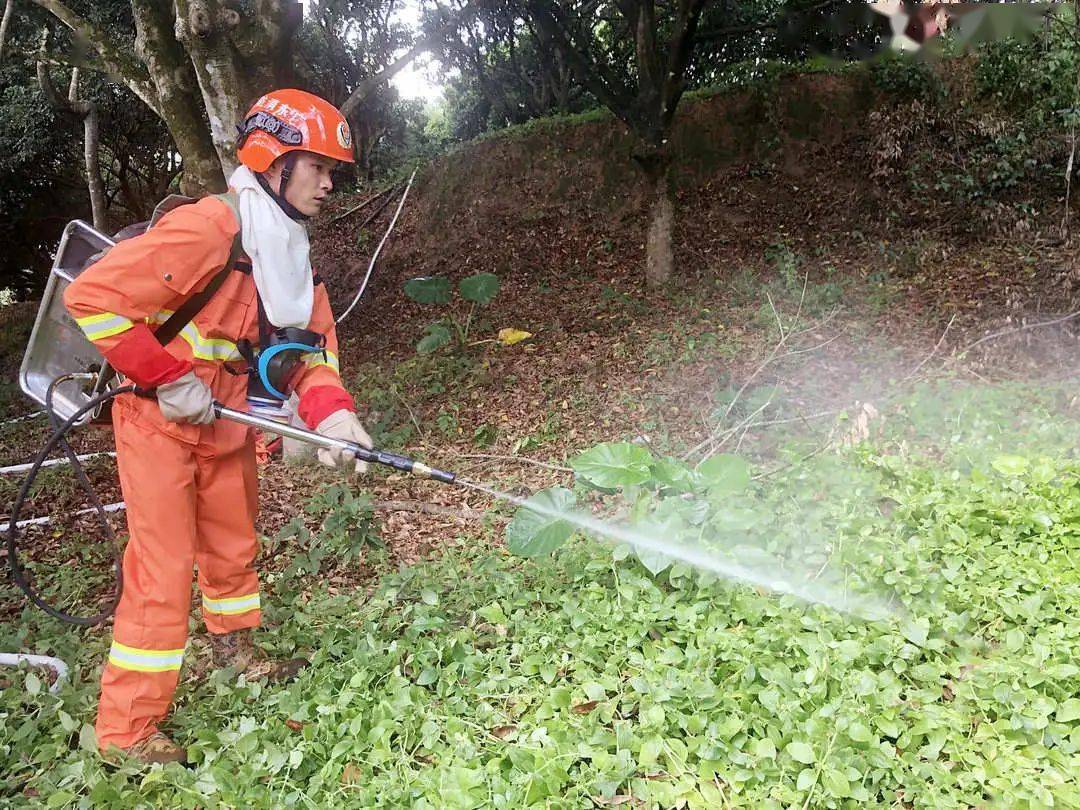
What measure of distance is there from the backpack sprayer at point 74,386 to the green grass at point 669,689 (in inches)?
26.5

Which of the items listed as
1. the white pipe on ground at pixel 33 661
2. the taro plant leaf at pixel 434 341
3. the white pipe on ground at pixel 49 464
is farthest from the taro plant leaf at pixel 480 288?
the white pipe on ground at pixel 33 661

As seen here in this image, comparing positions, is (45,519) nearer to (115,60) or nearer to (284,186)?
(284,186)

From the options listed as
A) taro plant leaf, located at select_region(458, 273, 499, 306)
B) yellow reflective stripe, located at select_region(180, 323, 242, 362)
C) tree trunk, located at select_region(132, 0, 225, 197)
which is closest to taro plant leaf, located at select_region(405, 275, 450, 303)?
taro plant leaf, located at select_region(458, 273, 499, 306)

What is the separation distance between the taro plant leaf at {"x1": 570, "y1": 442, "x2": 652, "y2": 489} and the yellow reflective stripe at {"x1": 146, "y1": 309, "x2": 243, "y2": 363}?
1520 millimetres

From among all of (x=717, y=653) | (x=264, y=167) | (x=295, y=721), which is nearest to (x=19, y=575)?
(x=295, y=721)

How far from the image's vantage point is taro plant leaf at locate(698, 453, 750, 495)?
10.5 ft

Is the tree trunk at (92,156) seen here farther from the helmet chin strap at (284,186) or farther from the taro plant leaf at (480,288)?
the helmet chin strap at (284,186)

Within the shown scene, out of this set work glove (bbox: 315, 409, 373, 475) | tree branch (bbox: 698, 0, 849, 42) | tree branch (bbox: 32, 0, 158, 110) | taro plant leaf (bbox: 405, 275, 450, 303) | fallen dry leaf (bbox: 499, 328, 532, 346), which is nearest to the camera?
work glove (bbox: 315, 409, 373, 475)

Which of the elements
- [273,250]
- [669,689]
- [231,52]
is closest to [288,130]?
[273,250]

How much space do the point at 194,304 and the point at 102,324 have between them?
299 mm

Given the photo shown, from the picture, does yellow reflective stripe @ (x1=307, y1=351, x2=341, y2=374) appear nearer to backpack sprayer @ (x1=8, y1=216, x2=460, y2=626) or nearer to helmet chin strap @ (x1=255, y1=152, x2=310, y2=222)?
backpack sprayer @ (x1=8, y1=216, x2=460, y2=626)

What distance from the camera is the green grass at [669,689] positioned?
216 cm

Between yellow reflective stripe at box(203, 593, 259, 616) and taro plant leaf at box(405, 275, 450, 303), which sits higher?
taro plant leaf at box(405, 275, 450, 303)

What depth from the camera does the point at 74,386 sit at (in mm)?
3078
